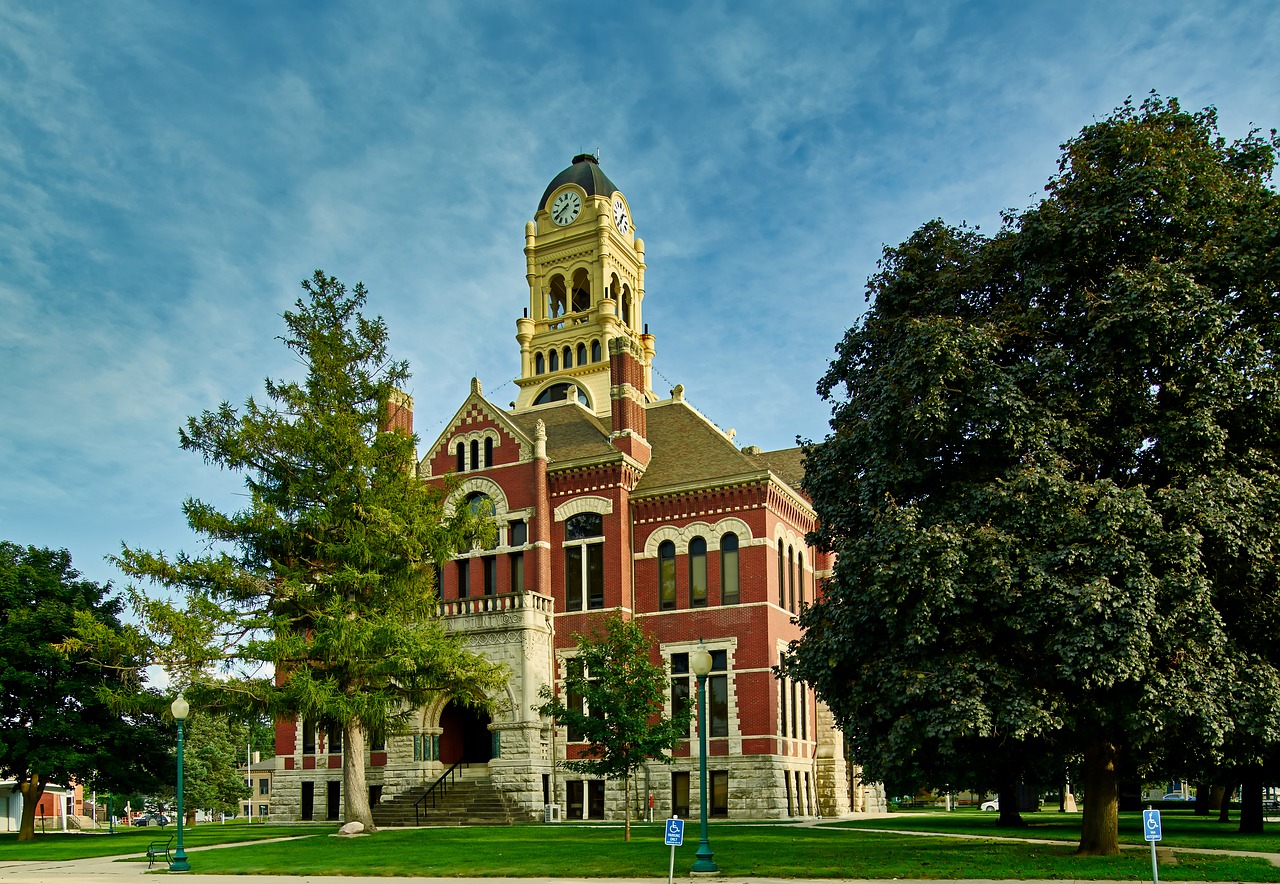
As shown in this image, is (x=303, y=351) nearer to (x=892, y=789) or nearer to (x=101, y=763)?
(x=101, y=763)

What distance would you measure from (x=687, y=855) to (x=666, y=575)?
19.1 m

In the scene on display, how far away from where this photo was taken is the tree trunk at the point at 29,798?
3862 centimetres

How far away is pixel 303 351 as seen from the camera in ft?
115

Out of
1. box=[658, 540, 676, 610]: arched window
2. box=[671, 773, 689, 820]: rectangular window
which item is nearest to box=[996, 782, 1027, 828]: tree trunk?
box=[671, 773, 689, 820]: rectangular window

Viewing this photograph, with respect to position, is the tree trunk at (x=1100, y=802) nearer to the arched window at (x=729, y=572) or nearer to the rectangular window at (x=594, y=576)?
the arched window at (x=729, y=572)

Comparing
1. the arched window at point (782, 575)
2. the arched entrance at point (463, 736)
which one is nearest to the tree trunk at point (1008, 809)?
the arched window at point (782, 575)

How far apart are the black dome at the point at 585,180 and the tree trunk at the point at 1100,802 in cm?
5133

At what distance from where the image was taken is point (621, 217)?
69938mm

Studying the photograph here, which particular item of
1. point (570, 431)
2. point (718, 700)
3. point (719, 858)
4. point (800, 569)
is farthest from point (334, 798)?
point (719, 858)

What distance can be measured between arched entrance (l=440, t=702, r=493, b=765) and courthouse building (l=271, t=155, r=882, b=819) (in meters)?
0.08

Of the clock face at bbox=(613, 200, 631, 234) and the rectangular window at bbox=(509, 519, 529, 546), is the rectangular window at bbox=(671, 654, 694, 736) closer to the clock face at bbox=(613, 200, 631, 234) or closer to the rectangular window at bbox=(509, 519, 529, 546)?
the rectangular window at bbox=(509, 519, 529, 546)

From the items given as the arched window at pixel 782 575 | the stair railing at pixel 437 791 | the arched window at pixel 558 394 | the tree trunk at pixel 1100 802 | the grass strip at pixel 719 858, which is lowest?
the stair railing at pixel 437 791

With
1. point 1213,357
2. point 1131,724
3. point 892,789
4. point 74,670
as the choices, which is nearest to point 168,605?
point 74,670

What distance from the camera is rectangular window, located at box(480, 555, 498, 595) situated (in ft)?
143
